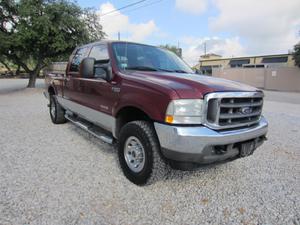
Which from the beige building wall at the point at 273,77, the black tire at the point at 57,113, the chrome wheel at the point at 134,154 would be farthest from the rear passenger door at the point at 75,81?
the beige building wall at the point at 273,77

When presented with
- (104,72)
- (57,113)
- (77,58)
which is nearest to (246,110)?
(104,72)

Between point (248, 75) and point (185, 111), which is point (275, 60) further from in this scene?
point (185, 111)

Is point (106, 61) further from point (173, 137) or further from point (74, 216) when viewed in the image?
point (74, 216)

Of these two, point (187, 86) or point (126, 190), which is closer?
point (187, 86)

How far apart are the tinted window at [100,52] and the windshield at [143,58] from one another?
19 cm

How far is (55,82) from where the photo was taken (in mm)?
5855

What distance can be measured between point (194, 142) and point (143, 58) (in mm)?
1918

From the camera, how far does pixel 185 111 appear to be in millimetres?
2424

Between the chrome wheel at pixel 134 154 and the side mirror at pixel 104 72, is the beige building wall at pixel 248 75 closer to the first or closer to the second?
the side mirror at pixel 104 72

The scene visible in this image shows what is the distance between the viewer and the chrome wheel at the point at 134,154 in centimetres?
296

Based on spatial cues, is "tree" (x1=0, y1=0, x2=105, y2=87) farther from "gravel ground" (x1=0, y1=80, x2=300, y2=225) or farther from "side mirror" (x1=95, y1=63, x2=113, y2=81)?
"side mirror" (x1=95, y1=63, x2=113, y2=81)

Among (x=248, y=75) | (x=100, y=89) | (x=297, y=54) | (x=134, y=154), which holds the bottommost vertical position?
(x=134, y=154)

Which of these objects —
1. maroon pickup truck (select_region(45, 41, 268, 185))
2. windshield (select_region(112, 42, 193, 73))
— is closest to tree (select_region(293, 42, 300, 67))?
windshield (select_region(112, 42, 193, 73))

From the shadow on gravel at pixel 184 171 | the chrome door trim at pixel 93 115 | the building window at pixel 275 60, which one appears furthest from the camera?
the building window at pixel 275 60
